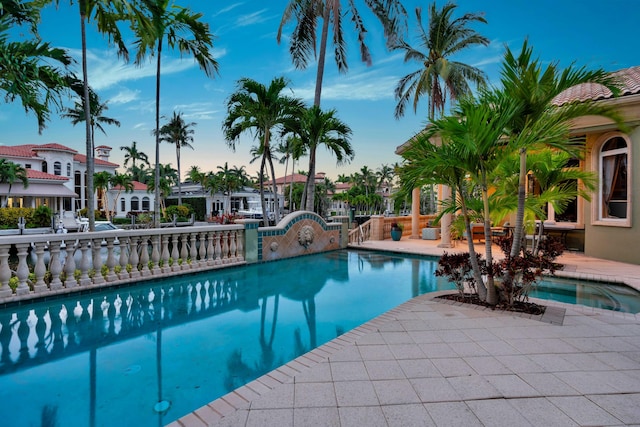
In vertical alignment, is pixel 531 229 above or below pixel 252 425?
above

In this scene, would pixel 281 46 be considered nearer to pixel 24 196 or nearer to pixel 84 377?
pixel 84 377

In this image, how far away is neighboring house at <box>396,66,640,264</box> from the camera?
9.23m

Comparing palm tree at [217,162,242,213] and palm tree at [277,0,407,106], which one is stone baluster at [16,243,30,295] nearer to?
palm tree at [277,0,407,106]

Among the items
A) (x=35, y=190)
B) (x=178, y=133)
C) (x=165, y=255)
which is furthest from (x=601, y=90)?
(x=178, y=133)

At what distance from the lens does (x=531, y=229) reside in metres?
7.47

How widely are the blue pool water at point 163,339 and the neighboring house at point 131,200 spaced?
4268cm

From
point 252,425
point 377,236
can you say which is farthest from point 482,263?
point 377,236

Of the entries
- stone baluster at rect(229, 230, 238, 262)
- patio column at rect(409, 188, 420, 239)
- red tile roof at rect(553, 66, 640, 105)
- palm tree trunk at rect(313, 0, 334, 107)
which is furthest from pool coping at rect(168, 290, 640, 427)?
palm tree trunk at rect(313, 0, 334, 107)

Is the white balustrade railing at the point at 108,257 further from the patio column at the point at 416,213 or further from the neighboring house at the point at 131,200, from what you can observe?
the neighboring house at the point at 131,200

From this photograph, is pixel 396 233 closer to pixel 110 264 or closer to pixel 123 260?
pixel 123 260

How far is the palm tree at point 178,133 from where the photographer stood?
3897cm

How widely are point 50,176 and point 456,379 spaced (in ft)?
128

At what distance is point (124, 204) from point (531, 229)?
161 ft

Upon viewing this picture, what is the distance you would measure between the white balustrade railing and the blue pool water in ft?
0.93
